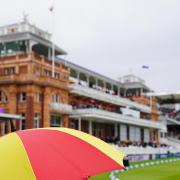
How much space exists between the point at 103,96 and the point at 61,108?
45.0 feet

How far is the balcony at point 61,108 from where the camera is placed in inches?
1828

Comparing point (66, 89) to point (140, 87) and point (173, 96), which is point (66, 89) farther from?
point (173, 96)

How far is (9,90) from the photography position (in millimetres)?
44594

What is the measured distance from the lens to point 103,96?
60.5 meters

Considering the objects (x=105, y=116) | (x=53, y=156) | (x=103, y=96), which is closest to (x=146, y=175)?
(x=53, y=156)

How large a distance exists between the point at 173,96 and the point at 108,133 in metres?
26.6

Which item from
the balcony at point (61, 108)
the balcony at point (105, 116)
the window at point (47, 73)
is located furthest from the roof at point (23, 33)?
the balcony at point (105, 116)

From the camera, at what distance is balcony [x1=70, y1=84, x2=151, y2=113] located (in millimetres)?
52844

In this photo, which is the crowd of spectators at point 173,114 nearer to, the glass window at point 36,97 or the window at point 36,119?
the glass window at point 36,97

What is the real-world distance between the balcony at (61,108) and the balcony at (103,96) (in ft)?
8.46

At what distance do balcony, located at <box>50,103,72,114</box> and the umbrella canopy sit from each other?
40463 mm

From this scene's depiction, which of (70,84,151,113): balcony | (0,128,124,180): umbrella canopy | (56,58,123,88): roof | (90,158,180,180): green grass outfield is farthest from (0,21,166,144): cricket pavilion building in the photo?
(0,128,124,180): umbrella canopy

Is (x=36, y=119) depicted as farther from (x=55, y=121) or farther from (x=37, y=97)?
(x=55, y=121)

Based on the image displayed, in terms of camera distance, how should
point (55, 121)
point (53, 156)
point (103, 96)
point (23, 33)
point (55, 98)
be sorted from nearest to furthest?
point (53, 156)
point (23, 33)
point (55, 121)
point (55, 98)
point (103, 96)
